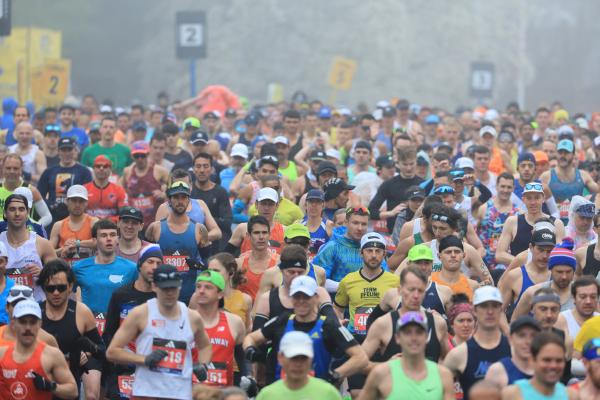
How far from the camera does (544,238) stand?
1154cm

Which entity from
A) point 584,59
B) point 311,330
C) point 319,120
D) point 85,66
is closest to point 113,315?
point 311,330

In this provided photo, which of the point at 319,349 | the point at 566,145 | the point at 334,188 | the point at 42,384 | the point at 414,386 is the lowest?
the point at 42,384

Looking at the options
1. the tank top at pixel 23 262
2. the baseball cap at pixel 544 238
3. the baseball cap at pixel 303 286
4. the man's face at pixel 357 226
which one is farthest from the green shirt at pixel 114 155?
the baseball cap at pixel 303 286

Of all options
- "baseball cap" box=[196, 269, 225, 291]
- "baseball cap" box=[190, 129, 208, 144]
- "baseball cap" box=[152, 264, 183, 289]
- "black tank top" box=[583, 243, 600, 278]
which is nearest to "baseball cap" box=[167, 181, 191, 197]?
"baseball cap" box=[196, 269, 225, 291]

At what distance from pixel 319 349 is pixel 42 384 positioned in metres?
1.89

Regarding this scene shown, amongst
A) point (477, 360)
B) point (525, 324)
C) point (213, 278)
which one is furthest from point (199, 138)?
point (525, 324)

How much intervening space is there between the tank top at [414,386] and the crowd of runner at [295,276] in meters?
0.01

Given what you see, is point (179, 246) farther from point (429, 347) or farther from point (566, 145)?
point (566, 145)

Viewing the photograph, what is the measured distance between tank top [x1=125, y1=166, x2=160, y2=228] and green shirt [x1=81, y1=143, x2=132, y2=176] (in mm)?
2132

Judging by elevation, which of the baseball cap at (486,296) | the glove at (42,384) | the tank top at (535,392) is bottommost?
the glove at (42,384)

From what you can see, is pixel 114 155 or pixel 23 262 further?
pixel 114 155

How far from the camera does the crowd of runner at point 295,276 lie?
30.4ft

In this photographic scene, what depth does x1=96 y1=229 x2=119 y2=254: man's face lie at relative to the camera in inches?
464

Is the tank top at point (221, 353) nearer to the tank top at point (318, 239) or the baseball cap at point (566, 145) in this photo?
the tank top at point (318, 239)
